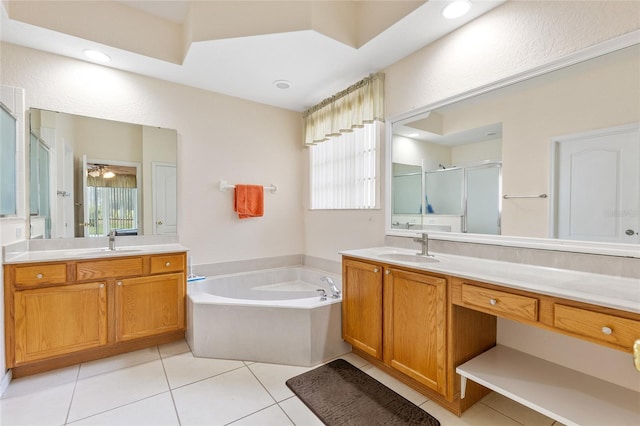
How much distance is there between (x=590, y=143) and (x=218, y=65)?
105 inches

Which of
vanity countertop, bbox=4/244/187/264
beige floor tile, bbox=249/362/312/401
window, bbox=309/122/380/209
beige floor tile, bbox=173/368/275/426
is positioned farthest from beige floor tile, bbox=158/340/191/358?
window, bbox=309/122/380/209

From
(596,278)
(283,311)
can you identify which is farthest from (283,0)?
(596,278)

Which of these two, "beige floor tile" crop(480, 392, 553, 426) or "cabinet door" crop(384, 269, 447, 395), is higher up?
"cabinet door" crop(384, 269, 447, 395)

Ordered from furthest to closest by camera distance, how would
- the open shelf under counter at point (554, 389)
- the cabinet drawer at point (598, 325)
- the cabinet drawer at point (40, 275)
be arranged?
1. the cabinet drawer at point (40, 275)
2. the open shelf under counter at point (554, 389)
3. the cabinet drawer at point (598, 325)

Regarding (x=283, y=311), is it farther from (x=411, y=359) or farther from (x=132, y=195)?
(x=132, y=195)

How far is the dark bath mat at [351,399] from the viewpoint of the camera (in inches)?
60.8

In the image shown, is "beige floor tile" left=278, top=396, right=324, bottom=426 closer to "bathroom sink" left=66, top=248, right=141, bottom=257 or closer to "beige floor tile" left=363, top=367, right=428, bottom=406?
"beige floor tile" left=363, top=367, right=428, bottom=406

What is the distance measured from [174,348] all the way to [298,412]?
4.30 feet

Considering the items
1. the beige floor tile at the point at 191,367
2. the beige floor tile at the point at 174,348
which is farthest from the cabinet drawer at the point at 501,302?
the beige floor tile at the point at 174,348

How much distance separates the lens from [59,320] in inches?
77.5

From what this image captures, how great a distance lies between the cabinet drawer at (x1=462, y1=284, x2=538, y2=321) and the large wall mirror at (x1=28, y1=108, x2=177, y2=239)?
262cm

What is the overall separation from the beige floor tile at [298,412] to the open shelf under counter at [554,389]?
32.8 inches

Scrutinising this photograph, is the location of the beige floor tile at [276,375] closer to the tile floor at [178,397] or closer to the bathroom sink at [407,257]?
the tile floor at [178,397]

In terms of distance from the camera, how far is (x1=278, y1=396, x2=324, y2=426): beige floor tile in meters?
1.53
